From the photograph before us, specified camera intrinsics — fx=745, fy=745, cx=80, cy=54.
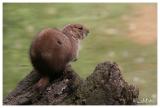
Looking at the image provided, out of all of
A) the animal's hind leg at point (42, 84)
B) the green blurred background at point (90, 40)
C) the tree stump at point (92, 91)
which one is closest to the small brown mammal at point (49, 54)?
the animal's hind leg at point (42, 84)

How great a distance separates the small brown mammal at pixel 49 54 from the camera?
7.40 metres

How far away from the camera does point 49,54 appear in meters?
7.41

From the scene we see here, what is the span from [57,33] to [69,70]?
15.5 inches

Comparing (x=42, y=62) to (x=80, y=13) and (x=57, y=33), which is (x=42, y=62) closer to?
(x=57, y=33)

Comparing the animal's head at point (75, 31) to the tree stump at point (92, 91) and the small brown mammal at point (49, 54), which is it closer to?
the small brown mammal at point (49, 54)

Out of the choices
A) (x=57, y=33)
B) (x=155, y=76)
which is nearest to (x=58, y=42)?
(x=57, y=33)

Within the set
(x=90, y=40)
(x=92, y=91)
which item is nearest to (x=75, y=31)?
(x=92, y=91)

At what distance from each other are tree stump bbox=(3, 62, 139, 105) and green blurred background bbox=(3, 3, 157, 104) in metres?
2.42

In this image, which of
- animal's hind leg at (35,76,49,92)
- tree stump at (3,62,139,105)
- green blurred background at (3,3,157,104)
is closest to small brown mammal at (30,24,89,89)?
Result: animal's hind leg at (35,76,49,92)

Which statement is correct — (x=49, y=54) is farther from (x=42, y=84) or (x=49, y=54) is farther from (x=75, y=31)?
(x=75, y=31)

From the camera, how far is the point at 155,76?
37.5 feet

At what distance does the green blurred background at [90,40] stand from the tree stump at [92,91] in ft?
7.95

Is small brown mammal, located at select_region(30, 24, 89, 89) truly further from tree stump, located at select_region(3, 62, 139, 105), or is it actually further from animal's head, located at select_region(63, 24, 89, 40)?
animal's head, located at select_region(63, 24, 89, 40)

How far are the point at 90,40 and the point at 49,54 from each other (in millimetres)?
5589
